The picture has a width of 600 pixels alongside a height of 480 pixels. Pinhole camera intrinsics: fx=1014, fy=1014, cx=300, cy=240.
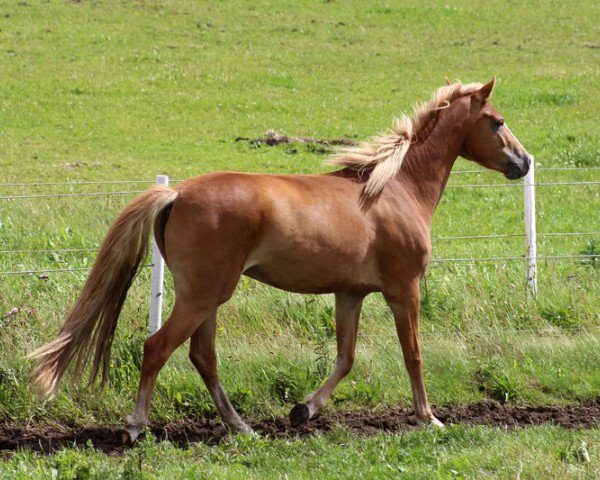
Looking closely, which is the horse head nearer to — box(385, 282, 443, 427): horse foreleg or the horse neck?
the horse neck

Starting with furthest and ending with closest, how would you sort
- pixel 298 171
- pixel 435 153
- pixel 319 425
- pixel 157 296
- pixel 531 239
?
1. pixel 298 171
2. pixel 531 239
3. pixel 157 296
4. pixel 435 153
5. pixel 319 425

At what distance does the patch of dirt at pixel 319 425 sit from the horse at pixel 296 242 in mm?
155

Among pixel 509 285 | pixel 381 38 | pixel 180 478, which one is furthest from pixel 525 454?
pixel 381 38

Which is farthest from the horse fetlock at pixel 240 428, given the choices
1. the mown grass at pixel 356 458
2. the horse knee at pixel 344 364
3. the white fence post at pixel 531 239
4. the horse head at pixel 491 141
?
the white fence post at pixel 531 239

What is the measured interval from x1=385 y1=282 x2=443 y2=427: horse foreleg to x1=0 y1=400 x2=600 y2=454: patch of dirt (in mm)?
164

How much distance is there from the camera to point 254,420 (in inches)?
272

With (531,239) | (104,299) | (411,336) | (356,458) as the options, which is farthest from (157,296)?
(531,239)

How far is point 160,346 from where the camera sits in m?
6.14

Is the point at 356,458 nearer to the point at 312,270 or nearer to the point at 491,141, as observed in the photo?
the point at 312,270

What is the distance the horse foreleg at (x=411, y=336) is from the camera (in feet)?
22.2

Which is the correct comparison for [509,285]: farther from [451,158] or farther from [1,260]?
[1,260]

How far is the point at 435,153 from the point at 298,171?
29.0 ft

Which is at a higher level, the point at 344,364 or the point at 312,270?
the point at 312,270

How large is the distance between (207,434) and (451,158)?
2650 millimetres
